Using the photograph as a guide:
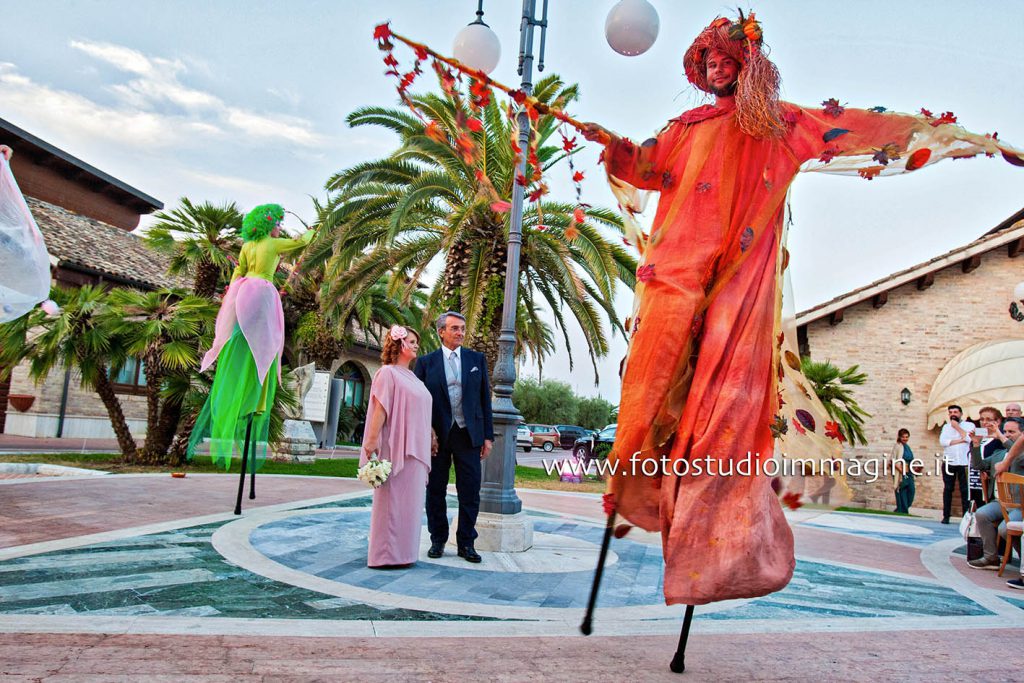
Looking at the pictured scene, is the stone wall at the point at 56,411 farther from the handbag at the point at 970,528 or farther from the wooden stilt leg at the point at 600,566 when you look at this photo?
the handbag at the point at 970,528

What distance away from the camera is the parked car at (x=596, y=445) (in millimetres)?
22791

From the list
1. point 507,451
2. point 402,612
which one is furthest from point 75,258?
point 402,612

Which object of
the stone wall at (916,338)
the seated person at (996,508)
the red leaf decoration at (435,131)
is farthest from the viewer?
the stone wall at (916,338)

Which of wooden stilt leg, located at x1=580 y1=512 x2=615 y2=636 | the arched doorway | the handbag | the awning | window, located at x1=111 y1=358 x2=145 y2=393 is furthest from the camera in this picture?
the arched doorway

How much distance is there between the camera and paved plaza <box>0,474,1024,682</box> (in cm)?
274

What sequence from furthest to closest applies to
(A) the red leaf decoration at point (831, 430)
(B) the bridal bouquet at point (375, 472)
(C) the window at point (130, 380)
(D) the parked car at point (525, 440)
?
1. (D) the parked car at point (525, 440)
2. (C) the window at point (130, 380)
3. (B) the bridal bouquet at point (375, 472)
4. (A) the red leaf decoration at point (831, 430)

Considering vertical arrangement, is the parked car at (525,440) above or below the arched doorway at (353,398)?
below

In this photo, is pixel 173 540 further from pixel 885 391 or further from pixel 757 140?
pixel 885 391

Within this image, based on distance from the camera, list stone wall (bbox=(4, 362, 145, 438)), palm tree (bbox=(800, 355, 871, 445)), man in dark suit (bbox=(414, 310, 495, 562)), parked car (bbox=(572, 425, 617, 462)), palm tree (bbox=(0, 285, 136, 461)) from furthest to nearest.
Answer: parked car (bbox=(572, 425, 617, 462)), stone wall (bbox=(4, 362, 145, 438)), palm tree (bbox=(800, 355, 871, 445)), palm tree (bbox=(0, 285, 136, 461)), man in dark suit (bbox=(414, 310, 495, 562))

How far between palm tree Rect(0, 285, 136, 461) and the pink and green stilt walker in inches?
243

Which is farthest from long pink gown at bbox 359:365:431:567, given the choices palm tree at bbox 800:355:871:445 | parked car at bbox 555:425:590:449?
parked car at bbox 555:425:590:449

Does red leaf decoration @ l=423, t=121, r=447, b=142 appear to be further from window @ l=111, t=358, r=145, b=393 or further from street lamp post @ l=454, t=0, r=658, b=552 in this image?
window @ l=111, t=358, r=145, b=393

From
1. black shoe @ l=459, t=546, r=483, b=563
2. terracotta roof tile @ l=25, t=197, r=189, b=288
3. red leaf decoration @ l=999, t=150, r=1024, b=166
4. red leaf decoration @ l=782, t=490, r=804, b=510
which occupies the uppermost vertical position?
terracotta roof tile @ l=25, t=197, r=189, b=288

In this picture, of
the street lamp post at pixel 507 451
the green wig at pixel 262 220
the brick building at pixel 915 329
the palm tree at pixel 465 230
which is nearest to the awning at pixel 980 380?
the brick building at pixel 915 329
